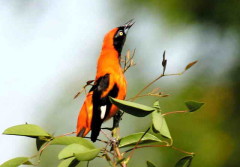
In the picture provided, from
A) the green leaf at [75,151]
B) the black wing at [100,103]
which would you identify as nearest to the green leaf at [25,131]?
the green leaf at [75,151]

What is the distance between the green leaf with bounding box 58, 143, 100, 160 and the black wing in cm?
77

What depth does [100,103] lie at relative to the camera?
3469 millimetres

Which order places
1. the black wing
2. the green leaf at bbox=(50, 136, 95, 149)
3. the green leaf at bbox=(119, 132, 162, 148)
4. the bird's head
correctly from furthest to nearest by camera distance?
the bird's head → the black wing → the green leaf at bbox=(119, 132, 162, 148) → the green leaf at bbox=(50, 136, 95, 149)

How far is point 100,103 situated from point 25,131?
0.82 m

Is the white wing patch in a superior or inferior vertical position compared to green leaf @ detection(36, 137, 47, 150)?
inferior

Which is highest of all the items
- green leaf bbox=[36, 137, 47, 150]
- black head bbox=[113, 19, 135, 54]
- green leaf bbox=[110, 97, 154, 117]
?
black head bbox=[113, 19, 135, 54]

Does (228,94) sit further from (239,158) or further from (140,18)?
(140,18)

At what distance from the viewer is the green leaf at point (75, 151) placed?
2.49 m

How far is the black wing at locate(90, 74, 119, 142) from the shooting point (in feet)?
11.2

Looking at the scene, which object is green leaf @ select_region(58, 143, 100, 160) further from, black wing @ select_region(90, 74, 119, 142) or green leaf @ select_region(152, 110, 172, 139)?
black wing @ select_region(90, 74, 119, 142)

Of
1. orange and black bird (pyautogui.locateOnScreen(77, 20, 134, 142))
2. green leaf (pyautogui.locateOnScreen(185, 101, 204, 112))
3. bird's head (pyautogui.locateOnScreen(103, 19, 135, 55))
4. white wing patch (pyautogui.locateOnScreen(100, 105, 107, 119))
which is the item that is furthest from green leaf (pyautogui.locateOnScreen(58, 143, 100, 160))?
bird's head (pyautogui.locateOnScreen(103, 19, 135, 55))

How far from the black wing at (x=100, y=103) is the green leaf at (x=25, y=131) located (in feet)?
2.17

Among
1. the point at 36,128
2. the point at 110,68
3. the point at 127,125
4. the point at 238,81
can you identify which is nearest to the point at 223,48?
the point at 238,81

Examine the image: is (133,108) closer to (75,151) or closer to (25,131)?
(75,151)
